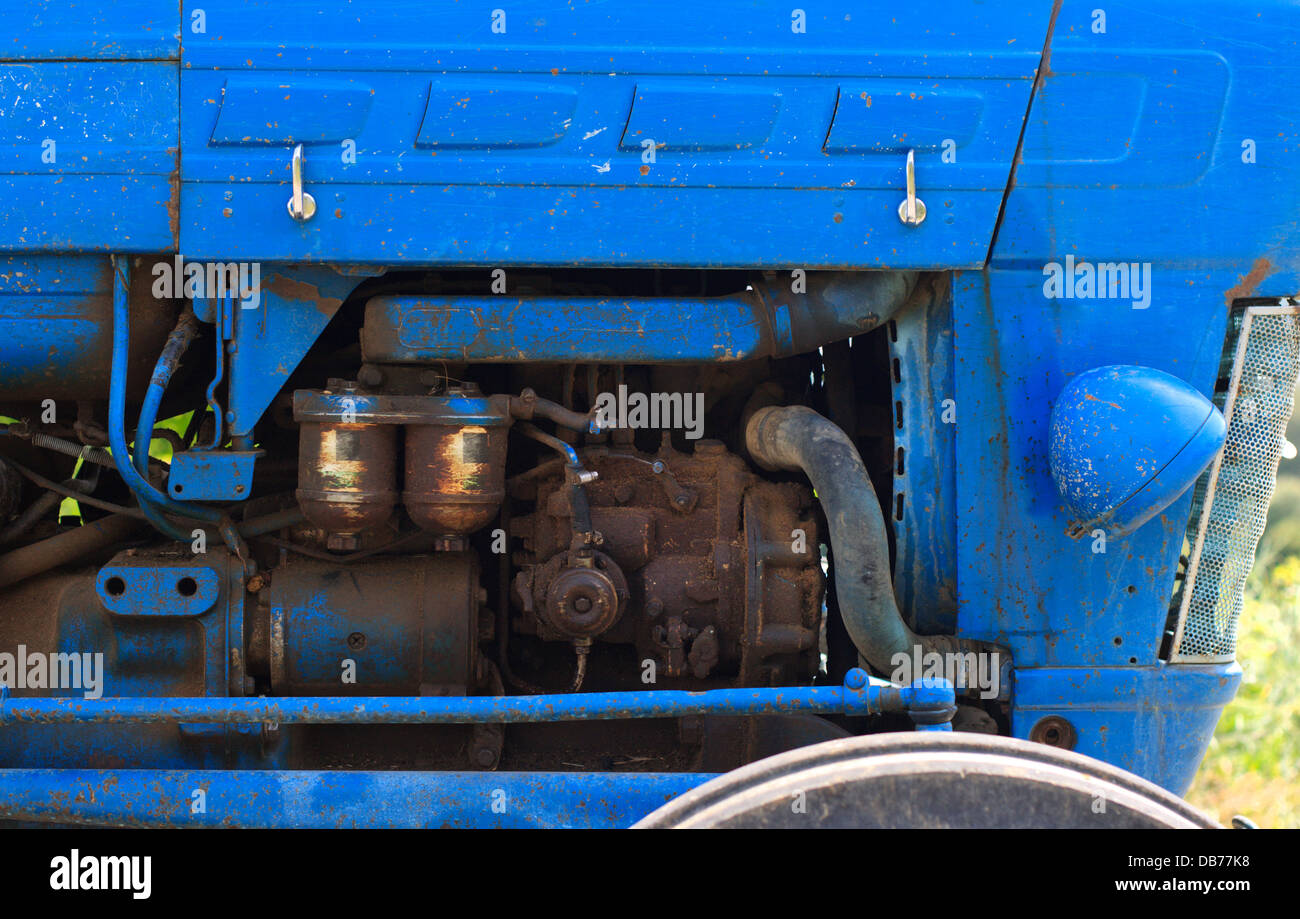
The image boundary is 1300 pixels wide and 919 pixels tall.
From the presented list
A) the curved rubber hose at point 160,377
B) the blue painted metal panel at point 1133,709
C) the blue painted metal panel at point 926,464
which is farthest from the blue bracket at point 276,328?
the blue painted metal panel at point 1133,709

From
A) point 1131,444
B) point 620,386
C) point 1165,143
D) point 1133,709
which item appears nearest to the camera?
point 1131,444

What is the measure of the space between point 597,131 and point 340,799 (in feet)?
4.18

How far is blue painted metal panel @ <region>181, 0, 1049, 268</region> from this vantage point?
2.17 metres

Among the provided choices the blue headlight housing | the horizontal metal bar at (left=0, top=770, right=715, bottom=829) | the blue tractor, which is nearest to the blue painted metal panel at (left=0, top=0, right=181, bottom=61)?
the blue tractor

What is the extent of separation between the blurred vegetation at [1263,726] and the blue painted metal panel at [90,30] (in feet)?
11.5

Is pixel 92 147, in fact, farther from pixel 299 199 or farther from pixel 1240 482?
pixel 1240 482

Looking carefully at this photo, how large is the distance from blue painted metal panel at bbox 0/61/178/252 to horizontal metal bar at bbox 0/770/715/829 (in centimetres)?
98

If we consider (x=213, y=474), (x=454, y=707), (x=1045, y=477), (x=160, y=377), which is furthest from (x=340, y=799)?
(x=1045, y=477)

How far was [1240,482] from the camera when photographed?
239 cm

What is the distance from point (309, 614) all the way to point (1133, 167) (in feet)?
5.95

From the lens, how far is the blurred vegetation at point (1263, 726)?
12.8 ft

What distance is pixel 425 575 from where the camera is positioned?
2.48 m
